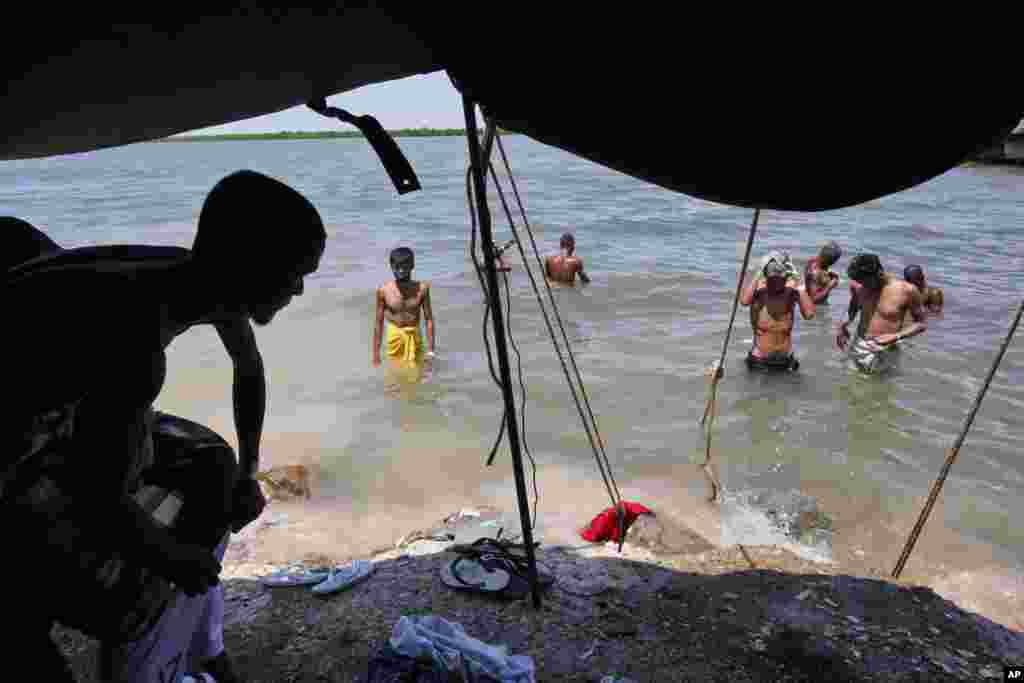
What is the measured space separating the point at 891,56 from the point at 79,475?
56.0 inches

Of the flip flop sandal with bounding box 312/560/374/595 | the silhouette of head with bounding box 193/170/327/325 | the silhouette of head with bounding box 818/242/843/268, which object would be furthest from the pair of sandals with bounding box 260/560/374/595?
the silhouette of head with bounding box 818/242/843/268

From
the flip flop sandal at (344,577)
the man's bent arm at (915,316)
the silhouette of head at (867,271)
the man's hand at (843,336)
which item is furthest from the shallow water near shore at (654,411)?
the silhouette of head at (867,271)

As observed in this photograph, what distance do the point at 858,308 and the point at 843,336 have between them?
41 cm

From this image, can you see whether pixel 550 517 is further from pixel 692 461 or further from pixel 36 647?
pixel 36 647

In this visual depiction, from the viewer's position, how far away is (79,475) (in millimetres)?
1113

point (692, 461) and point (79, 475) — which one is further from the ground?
point (79, 475)

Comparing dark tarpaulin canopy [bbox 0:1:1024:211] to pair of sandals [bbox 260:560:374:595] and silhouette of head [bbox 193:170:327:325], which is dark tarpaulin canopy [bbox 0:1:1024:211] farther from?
pair of sandals [bbox 260:560:374:595]

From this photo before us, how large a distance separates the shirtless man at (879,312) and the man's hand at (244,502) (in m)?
6.76

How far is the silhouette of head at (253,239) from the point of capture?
1.25 m

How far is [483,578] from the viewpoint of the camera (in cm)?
274

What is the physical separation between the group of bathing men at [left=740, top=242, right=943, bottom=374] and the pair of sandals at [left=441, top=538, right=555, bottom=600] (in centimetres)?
494

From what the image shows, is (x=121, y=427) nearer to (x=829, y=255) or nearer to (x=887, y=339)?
(x=887, y=339)

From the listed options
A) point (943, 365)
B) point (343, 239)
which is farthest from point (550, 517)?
point (343, 239)

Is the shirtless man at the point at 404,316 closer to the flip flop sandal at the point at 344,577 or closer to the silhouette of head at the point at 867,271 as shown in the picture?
the flip flop sandal at the point at 344,577
